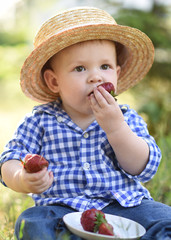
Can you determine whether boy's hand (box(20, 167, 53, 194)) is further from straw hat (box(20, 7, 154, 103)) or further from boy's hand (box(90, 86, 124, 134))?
straw hat (box(20, 7, 154, 103))

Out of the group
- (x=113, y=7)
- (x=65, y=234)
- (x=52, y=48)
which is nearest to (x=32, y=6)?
(x=113, y=7)

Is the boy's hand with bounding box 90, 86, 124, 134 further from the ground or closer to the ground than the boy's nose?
closer to the ground

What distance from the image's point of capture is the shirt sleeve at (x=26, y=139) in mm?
2194

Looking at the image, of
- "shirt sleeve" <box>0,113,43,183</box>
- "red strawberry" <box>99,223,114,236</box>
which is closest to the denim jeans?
"red strawberry" <box>99,223,114,236</box>

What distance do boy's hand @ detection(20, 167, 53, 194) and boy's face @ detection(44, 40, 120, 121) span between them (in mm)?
581

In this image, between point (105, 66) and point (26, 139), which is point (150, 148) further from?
point (26, 139)

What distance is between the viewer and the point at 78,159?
2.19 metres

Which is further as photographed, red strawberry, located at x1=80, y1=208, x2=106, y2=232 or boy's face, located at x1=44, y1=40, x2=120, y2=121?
boy's face, located at x1=44, y1=40, x2=120, y2=121

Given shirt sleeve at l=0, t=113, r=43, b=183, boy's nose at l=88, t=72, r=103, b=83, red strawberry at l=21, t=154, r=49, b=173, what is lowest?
red strawberry at l=21, t=154, r=49, b=173

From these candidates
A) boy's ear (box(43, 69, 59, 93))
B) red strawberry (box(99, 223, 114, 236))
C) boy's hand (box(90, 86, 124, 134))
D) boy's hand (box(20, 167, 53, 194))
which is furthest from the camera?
boy's ear (box(43, 69, 59, 93))

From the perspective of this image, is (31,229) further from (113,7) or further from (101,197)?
(113,7)

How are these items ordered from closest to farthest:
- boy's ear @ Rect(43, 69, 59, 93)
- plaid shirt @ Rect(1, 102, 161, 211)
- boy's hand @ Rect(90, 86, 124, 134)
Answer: boy's hand @ Rect(90, 86, 124, 134)
plaid shirt @ Rect(1, 102, 161, 211)
boy's ear @ Rect(43, 69, 59, 93)

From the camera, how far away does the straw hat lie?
7.12 feet

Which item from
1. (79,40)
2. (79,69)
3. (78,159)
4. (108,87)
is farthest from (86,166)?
(79,40)
